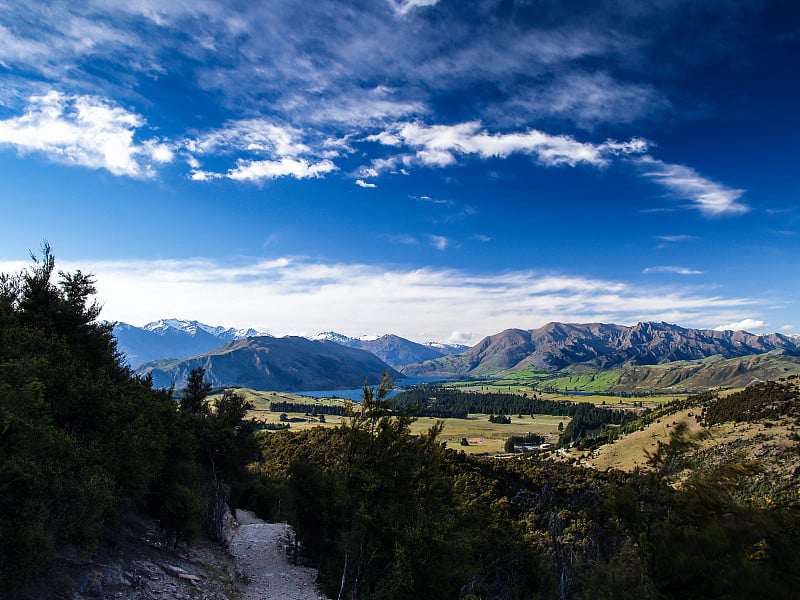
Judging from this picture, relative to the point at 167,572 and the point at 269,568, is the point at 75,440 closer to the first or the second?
the point at 167,572

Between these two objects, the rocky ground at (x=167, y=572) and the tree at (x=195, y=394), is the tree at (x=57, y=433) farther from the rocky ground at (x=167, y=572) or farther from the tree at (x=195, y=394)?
the tree at (x=195, y=394)

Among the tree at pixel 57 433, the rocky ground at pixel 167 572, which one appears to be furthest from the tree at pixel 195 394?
the tree at pixel 57 433

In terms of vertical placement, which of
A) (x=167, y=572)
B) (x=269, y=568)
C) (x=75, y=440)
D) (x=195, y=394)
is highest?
(x=75, y=440)

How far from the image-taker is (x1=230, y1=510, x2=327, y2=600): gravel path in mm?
29112

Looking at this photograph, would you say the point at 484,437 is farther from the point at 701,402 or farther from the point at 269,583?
the point at 269,583

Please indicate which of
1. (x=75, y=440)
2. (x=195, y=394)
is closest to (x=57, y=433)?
Result: (x=75, y=440)

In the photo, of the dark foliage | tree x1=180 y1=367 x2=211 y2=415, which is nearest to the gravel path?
the dark foliage

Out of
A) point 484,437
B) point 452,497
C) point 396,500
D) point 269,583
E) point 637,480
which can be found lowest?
point 484,437

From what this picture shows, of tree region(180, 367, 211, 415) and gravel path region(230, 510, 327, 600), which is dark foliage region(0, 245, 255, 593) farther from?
tree region(180, 367, 211, 415)

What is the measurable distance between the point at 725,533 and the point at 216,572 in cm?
3110

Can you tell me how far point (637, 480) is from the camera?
11.9 m

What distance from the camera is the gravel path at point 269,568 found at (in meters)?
29.1

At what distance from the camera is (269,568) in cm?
3491

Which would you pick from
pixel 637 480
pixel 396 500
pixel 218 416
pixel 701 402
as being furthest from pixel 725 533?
pixel 701 402
